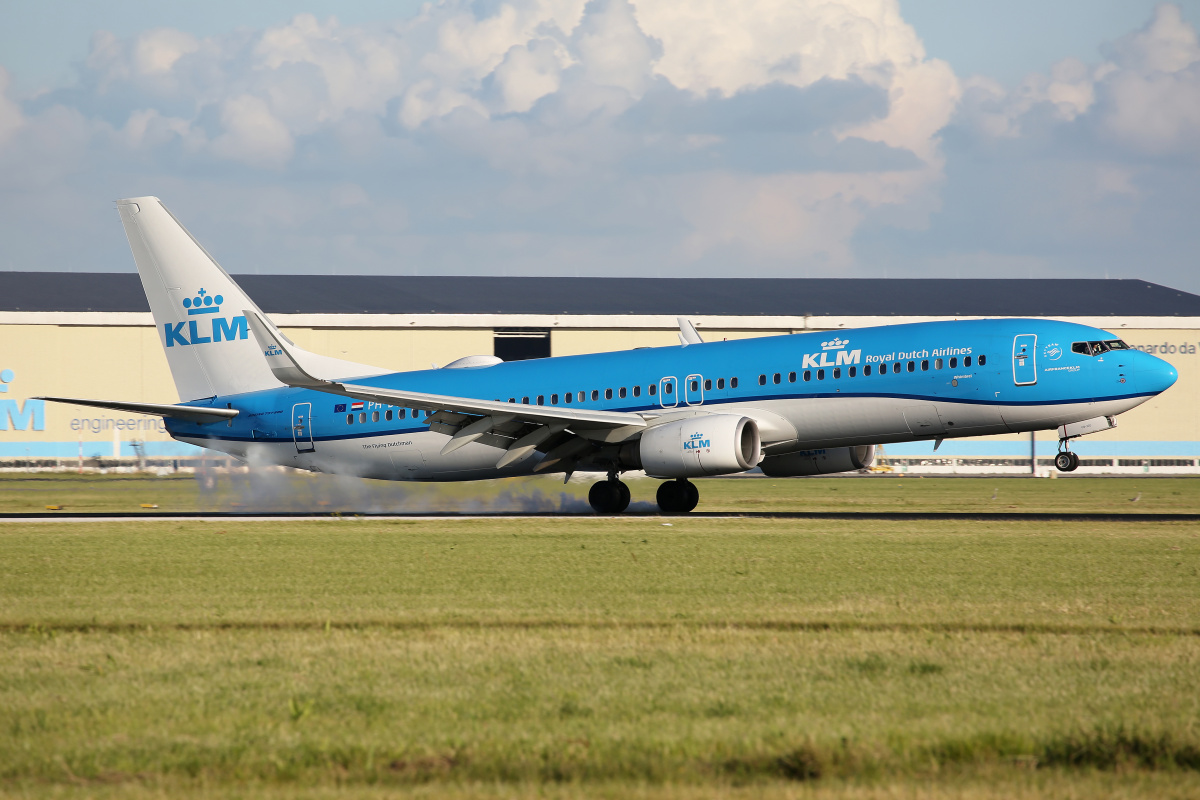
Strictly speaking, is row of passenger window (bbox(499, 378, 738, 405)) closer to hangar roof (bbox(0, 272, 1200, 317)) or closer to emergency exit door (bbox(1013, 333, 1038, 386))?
emergency exit door (bbox(1013, 333, 1038, 386))

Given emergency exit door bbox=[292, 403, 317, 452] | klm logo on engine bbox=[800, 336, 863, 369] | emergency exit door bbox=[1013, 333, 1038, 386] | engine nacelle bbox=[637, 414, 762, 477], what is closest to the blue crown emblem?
emergency exit door bbox=[292, 403, 317, 452]

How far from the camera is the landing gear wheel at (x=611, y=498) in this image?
107 ft

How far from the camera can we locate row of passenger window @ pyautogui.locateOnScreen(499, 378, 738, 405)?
31.6 meters

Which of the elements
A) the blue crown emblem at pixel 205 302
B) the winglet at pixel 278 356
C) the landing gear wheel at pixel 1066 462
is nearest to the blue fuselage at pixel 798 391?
the landing gear wheel at pixel 1066 462

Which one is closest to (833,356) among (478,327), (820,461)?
(820,461)

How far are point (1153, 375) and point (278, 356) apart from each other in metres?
22.7

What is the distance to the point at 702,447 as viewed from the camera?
95.7ft

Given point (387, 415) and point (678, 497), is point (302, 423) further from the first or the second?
point (678, 497)

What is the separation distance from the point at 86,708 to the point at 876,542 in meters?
15.8

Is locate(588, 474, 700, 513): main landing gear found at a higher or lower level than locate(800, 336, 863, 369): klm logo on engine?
lower

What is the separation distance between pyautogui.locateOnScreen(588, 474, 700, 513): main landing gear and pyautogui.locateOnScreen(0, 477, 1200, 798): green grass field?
13.3m

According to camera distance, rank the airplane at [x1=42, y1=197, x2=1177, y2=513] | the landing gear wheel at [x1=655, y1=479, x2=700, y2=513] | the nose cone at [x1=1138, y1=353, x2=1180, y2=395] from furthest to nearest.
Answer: the landing gear wheel at [x1=655, y1=479, x2=700, y2=513] → the airplane at [x1=42, y1=197, x2=1177, y2=513] → the nose cone at [x1=1138, y1=353, x2=1180, y2=395]

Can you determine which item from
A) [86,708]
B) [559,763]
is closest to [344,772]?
[559,763]

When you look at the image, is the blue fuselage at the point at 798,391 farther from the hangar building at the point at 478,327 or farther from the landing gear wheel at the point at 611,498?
the hangar building at the point at 478,327
